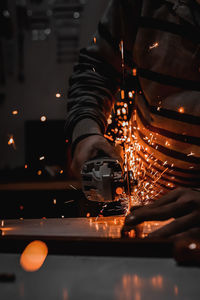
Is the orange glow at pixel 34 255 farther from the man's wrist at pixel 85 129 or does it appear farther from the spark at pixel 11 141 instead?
the spark at pixel 11 141

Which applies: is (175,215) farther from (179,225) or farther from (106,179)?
(106,179)

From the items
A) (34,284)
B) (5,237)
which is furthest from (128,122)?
(34,284)

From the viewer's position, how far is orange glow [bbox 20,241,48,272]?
51 cm

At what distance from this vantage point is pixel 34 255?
55 cm

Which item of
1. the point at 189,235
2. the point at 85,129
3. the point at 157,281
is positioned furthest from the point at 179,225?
the point at 85,129

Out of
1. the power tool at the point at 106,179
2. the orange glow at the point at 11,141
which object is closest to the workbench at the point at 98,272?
the power tool at the point at 106,179

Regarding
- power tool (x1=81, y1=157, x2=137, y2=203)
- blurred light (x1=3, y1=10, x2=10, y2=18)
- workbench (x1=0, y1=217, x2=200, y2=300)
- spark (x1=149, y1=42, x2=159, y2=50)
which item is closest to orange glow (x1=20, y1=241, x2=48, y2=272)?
workbench (x1=0, y1=217, x2=200, y2=300)

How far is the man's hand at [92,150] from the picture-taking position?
0.98 metres

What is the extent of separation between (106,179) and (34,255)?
346mm

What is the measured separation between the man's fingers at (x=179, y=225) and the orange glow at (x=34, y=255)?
0.21 meters

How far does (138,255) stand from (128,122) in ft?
3.61

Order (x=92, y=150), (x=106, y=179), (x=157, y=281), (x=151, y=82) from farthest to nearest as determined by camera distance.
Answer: (x=151, y=82)
(x=92, y=150)
(x=106, y=179)
(x=157, y=281)

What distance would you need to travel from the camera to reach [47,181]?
2707 mm

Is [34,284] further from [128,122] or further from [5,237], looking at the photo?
[128,122]
